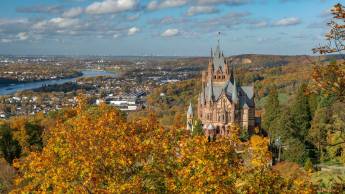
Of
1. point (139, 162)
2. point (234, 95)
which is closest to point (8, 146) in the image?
point (234, 95)

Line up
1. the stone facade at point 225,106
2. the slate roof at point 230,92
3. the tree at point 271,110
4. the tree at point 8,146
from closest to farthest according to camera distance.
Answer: the tree at point 8,146 → the tree at point 271,110 → the stone facade at point 225,106 → the slate roof at point 230,92

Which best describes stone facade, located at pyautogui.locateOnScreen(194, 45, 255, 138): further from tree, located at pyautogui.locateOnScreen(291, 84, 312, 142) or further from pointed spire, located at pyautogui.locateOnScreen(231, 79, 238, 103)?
tree, located at pyautogui.locateOnScreen(291, 84, 312, 142)

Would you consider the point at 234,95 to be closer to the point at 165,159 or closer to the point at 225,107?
the point at 225,107

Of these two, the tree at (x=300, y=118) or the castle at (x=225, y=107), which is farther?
the castle at (x=225, y=107)

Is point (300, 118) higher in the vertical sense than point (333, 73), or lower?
lower

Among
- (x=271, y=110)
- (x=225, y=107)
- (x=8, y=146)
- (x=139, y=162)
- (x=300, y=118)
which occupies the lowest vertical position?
(x=8, y=146)

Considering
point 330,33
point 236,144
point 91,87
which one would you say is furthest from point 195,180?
point 91,87

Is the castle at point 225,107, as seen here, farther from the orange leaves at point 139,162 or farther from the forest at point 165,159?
the orange leaves at point 139,162

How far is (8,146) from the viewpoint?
172ft

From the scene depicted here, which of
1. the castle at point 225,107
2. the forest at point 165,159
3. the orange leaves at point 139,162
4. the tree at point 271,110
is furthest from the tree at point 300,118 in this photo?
the orange leaves at point 139,162

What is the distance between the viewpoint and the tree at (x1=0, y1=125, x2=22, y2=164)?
51888 millimetres

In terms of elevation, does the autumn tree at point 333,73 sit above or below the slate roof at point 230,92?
above

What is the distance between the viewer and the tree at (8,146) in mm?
51888

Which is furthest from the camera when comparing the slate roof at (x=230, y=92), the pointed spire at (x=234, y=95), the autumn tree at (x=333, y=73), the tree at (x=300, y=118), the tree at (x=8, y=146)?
the slate roof at (x=230, y=92)
